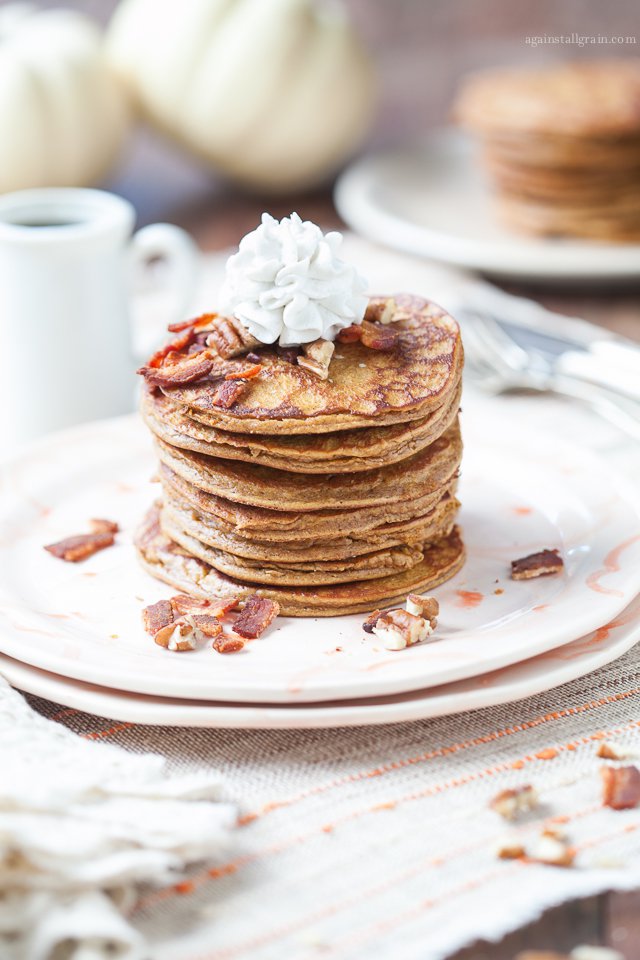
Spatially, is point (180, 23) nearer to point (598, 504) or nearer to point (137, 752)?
point (598, 504)

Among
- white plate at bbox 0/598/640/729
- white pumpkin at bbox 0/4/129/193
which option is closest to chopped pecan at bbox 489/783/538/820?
white plate at bbox 0/598/640/729

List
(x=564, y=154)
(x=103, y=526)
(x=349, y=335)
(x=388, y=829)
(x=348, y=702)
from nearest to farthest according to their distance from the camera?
(x=388, y=829) < (x=348, y=702) < (x=349, y=335) < (x=103, y=526) < (x=564, y=154)

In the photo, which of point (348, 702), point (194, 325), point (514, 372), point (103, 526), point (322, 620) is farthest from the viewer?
point (514, 372)

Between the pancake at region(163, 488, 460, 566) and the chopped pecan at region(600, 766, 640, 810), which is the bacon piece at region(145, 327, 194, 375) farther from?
the chopped pecan at region(600, 766, 640, 810)

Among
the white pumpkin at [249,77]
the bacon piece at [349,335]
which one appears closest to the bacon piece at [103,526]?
the bacon piece at [349,335]

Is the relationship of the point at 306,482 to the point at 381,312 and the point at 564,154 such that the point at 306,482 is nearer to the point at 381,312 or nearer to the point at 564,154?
the point at 381,312

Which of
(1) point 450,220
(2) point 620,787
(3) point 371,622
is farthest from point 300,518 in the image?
(1) point 450,220

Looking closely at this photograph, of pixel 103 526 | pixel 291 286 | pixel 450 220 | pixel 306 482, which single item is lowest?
pixel 450 220
